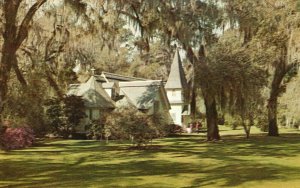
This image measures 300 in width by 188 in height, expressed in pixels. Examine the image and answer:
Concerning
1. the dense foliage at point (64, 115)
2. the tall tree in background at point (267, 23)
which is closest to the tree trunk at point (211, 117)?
the tall tree in background at point (267, 23)

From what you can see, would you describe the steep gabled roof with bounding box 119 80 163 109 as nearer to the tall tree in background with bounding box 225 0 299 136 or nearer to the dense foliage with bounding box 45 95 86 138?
the dense foliage with bounding box 45 95 86 138

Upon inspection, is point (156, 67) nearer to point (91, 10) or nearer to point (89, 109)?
point (89, 109)

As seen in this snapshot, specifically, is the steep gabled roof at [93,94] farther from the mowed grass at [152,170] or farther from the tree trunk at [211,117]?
the mowed grass at [152,170]

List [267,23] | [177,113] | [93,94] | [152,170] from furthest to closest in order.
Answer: [177,113], [93,94], [267,23], [152,170]

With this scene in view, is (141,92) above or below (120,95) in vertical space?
above

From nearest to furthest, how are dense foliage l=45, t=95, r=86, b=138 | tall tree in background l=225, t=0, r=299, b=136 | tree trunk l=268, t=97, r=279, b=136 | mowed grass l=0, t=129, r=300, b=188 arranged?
mowed grass l=0, t=129, r=300, b=188, tall tree in background l=225, t=0, r=299, b=136, dense foliage l=45, t=95, r=86, b=138, tree trunk l=268, t=97, r=279, b=136

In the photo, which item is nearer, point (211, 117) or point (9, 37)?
point (9, 37)

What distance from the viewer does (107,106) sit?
3634 cm

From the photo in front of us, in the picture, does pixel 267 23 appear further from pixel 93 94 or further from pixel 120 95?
pixel 120 95

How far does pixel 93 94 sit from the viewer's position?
121ft

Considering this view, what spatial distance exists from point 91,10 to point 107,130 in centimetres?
608

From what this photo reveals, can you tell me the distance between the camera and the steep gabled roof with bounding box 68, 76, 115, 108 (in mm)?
36250

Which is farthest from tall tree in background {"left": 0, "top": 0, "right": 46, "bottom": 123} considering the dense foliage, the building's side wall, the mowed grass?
the building's side wall

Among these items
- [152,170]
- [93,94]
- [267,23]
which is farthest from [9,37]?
[93,94]
